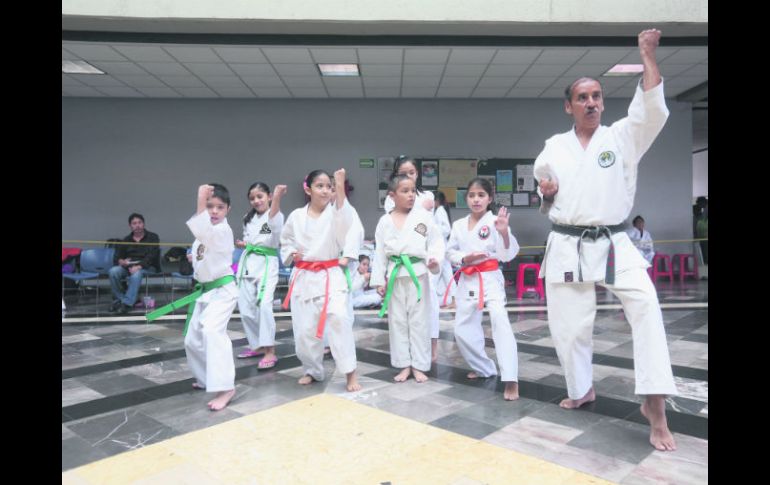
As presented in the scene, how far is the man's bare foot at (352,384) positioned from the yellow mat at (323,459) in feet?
1.63

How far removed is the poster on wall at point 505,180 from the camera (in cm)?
912

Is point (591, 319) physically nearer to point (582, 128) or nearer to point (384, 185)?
point (582, 128)

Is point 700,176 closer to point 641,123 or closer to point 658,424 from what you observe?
point 641,123

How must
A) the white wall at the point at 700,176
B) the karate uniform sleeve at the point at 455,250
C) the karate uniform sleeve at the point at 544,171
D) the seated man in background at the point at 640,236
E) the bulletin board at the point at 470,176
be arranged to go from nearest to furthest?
the karate uniform sleeve at the point at 544,171 → the karate uniform sleeve at the point at 455,250 → the seated man in background at the point at 640,236 → the bulletin board at the point at 470,176 → the white wall at the point at 700,176

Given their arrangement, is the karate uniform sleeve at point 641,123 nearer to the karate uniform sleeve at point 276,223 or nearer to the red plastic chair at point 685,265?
the karate uniform sleeve at point 276,223

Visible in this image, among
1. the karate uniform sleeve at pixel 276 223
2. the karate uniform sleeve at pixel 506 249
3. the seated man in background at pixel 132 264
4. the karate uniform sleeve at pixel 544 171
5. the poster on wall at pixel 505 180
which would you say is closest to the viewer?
the karate uniform sleeve at pixel 544 171

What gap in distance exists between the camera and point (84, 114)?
29.0 feet

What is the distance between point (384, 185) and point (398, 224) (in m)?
5.85

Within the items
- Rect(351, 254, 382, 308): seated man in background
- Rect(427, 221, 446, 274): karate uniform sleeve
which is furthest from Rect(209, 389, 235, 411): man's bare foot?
Rect(351, 254, 382, 308): seated man in background

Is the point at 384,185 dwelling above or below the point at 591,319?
above

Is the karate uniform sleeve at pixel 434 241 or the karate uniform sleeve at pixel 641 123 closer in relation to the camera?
the karate uniform sleeve at pixel 641 123

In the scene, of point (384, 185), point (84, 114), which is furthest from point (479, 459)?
point (84, 114)

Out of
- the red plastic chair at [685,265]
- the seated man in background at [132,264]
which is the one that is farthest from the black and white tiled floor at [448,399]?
the red plastic chair at [685,265]

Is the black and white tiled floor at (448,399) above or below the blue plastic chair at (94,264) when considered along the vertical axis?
below
